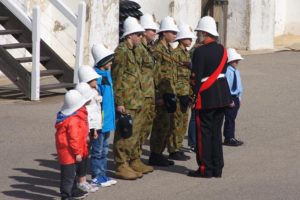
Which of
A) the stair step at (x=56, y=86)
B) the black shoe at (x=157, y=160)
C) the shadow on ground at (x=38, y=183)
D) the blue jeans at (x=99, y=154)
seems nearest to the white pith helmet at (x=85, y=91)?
the blue jeans at (x=99, y=154)

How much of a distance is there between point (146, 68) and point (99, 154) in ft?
3.94

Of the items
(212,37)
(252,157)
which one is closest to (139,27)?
(212,37)

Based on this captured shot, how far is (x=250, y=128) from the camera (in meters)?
13.9

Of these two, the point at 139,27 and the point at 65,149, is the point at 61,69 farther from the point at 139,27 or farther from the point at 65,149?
the point at 65,149

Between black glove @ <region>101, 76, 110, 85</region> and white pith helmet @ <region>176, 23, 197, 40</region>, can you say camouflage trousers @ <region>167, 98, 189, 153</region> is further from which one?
black glove @ <region>101, 76, 110, 85</region>

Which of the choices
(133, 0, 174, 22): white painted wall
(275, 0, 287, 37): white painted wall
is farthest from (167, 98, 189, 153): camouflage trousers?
(275, 0, 287, 37): white painted wall

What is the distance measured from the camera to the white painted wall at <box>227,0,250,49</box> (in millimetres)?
26359

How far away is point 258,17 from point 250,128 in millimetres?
13317

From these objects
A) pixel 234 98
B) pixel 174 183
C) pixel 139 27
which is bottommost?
pixel 174 183

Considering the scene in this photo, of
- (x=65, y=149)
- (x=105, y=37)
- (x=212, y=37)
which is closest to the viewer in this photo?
(x=65, y=149)

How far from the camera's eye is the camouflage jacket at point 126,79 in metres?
9.97

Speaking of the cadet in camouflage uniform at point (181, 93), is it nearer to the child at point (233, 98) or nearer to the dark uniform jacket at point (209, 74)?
the dark uniform jacket at point (209, 74)

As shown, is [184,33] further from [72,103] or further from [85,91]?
[72,103]

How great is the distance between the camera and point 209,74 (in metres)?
10.4
